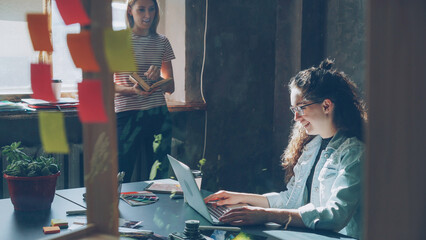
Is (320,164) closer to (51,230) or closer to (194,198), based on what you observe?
(194,198)

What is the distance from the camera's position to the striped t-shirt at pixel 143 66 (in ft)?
9.88

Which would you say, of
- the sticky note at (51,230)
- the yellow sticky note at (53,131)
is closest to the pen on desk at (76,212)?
the sticky note at (51,230)

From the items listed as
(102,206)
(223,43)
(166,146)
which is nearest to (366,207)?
(102,206)

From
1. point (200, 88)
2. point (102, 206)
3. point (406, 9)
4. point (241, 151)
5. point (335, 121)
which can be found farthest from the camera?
point (241, 151)

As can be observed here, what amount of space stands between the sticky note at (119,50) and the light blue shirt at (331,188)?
1.17 m

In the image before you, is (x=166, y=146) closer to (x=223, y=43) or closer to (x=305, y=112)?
(x=223, y=43)

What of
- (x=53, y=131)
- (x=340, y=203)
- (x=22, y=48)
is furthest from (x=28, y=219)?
(x=22, y=48)

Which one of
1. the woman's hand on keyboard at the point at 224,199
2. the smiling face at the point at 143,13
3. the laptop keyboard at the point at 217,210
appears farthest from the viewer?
the smiling face at the point at 143,13

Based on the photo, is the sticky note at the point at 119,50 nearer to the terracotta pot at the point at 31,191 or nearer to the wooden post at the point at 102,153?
the wooden post at the point at 102,153

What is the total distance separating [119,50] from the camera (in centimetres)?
57

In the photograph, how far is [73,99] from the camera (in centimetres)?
315

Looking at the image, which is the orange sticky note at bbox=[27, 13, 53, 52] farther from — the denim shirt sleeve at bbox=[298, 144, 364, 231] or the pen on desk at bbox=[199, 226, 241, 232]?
the denim shirt sleeve at bbox=[298, 144, 364, 231]

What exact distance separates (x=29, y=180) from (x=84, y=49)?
1.24 metres

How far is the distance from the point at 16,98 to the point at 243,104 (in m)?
1.60
